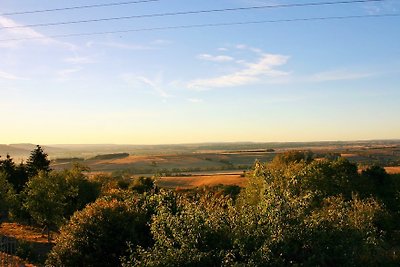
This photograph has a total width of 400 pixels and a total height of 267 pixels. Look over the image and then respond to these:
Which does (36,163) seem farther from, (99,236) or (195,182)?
(99,236)

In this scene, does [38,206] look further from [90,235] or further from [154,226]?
[154,226]

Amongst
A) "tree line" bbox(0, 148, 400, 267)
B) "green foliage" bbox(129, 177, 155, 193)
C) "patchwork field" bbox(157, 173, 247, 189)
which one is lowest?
"patchwork field" bbox(157, 173, 247, 189)

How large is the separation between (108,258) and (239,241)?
7774 millimetres

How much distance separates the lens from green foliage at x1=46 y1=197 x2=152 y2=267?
16391 millimetres

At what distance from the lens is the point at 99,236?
1669 cm

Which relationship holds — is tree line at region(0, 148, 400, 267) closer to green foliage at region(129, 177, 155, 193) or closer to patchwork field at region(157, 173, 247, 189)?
green foliage at region(129, 177, 155, 193)

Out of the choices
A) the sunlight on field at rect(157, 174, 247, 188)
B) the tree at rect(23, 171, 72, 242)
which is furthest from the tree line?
the sunlight on field at rect(157, 174, 247, 188)

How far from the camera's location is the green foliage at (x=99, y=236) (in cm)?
1639

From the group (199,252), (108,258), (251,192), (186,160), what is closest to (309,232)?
(199,252)

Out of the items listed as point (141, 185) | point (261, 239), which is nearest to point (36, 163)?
point (141, 185)

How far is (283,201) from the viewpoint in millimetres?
12039

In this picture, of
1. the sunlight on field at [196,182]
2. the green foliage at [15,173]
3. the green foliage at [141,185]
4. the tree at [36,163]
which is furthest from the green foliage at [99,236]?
the sunlight on field at [196,182]

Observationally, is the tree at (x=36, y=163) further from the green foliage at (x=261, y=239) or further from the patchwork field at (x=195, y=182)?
the green foliage at (x=261, y=239)

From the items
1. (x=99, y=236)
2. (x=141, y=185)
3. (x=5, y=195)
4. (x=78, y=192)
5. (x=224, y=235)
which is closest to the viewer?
(x=224, y=235)
